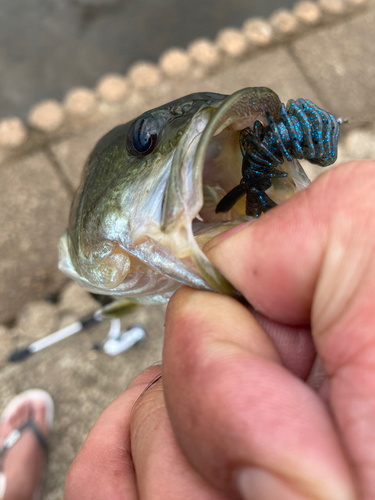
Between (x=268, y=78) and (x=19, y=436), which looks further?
(x=268, y=78)

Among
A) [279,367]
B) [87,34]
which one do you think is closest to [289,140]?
[279,367]

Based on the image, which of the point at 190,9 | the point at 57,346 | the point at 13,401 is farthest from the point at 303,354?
the point at 190,9

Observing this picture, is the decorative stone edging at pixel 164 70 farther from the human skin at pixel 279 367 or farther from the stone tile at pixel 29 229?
the human skin at pixel 279 367

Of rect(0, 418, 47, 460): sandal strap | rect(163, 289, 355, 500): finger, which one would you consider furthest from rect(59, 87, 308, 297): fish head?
rect(0, 418, 47, 460): sandal strap

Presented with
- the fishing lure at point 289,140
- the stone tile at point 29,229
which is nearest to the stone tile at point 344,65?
the stone tile at point 29,229

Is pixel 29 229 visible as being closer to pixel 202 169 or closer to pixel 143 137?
pixel 143 137

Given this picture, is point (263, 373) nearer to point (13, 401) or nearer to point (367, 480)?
point (367, 480)
